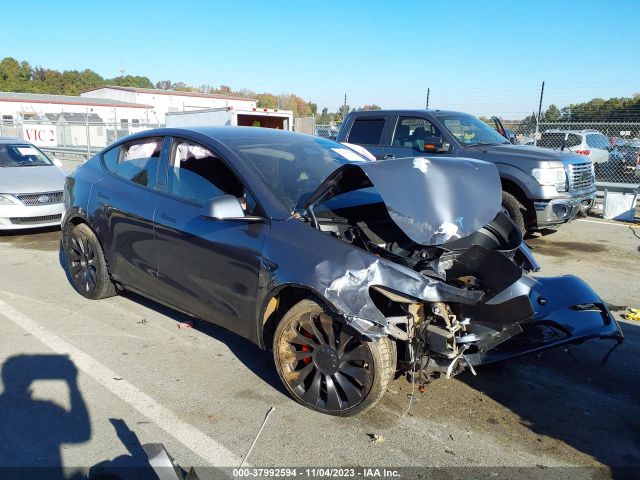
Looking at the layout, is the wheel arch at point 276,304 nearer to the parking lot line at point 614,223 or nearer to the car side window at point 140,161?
the car side window at point 140,161

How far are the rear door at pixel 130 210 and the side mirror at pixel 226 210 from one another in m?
1.05

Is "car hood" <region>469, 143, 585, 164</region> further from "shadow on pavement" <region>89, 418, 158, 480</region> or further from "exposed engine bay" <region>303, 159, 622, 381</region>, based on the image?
"shadow on pavement" <region>89, 418, 158, 480</region>

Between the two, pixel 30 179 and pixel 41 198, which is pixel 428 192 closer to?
pixel 41 198

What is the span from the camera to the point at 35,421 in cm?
321

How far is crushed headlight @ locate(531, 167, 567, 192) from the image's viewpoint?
733 centimetres

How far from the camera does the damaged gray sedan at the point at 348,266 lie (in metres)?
3.09

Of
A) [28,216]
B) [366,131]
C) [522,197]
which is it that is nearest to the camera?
[522,197]

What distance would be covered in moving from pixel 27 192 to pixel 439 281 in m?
7.33

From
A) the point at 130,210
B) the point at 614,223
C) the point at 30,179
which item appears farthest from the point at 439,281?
the point at 614,223

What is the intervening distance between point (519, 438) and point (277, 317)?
1651 mm

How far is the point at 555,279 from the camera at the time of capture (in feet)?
13.5

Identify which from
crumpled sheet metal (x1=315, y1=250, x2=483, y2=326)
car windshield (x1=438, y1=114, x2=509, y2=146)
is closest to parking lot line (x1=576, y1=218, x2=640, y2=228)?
car windshield (x1=438, y1=114, x2=509, y2=146)

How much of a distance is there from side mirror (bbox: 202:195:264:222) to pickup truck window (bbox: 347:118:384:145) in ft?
18.4

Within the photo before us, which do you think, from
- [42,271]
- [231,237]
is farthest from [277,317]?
[42,271]
